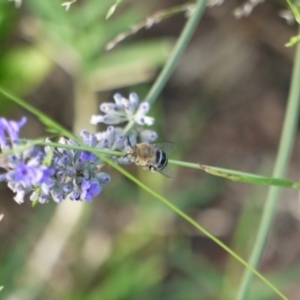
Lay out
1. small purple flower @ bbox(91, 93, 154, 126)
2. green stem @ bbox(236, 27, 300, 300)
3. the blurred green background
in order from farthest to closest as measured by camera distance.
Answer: the blurred green background, green stem @ bbox(236, 27, 300, 300), small purple flower @ bbox(91, 93, 154, 126)

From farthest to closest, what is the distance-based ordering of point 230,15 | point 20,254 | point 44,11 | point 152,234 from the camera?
point 230,15 → point 152,234 → point 20,254 → point 44,11

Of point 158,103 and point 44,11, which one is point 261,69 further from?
point 44,11

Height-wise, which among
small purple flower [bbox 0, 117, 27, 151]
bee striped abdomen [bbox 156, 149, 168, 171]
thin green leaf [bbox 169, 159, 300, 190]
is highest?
bee striped abdomen [bbox 156, 149, 168, 171]

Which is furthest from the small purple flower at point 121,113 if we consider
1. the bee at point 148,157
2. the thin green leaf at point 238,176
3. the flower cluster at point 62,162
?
the thin green leaf at point 238,176

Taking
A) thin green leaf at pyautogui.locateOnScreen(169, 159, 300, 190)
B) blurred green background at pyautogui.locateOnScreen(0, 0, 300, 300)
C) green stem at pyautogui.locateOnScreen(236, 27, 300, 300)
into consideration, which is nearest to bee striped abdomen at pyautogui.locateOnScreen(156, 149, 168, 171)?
thin green leaf at pyautogui.locateOnScreen(169, 159, 300, 190)

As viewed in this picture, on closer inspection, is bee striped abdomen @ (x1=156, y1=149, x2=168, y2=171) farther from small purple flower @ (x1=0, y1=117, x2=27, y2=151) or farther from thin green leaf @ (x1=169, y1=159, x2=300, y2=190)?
small purple flower @ (x1=0, y1=117, x2=27, y2=151)

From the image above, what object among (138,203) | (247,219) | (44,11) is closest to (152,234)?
(138,203)

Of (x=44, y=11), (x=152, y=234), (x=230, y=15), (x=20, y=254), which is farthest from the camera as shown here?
(x=230, y=15)
